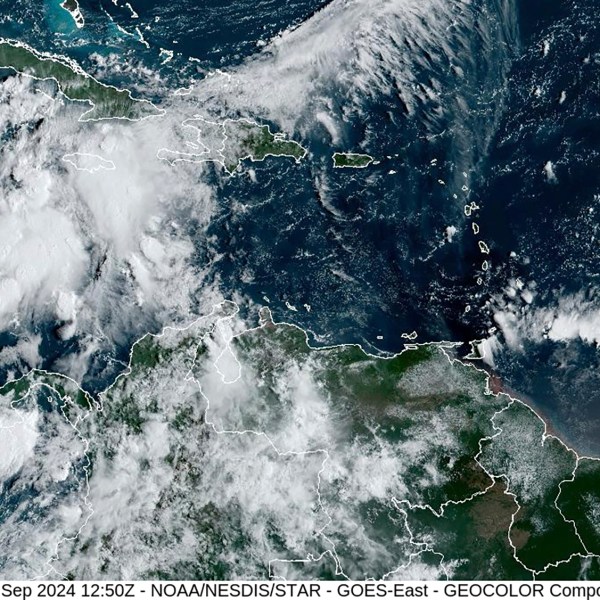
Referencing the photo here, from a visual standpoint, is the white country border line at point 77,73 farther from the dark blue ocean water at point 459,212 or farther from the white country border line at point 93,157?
the dark blue ocean water at point 459,212

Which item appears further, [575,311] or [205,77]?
[205,77]

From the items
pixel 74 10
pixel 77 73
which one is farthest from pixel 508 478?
pixel 74 10

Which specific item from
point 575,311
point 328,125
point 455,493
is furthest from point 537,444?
point 328,125

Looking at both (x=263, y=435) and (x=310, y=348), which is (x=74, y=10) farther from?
(x=263, y=435)

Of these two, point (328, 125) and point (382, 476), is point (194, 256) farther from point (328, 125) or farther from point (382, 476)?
point (382, 476)

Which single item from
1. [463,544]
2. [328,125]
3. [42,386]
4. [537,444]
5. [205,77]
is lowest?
[463,544]
